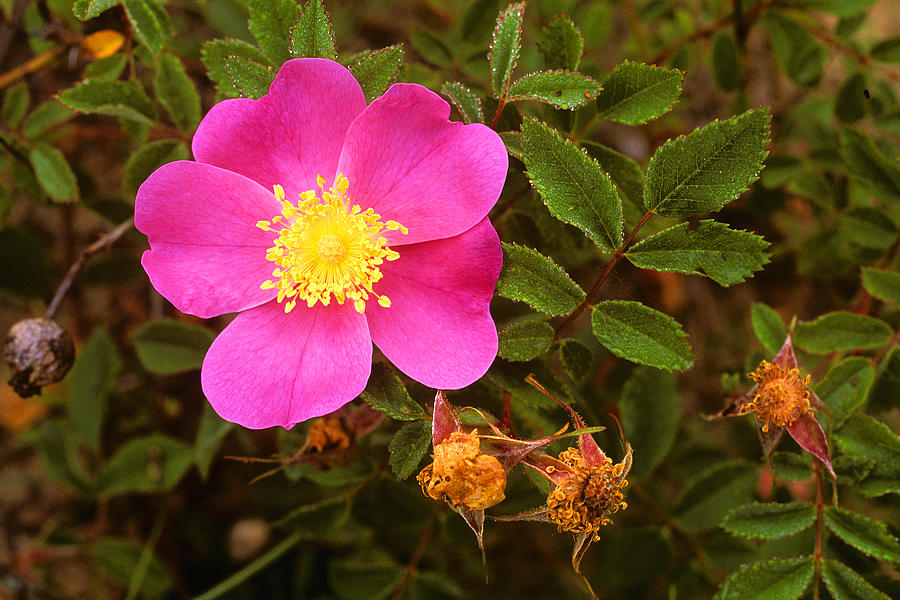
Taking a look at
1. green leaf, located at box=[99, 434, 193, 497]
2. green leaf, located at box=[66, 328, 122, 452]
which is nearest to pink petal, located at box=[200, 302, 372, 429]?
green leaf, located at box=[99, 434, 193, 497]

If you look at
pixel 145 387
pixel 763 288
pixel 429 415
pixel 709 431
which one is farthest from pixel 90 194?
pixel 763 288

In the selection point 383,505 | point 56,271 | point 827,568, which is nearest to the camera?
point 827,568

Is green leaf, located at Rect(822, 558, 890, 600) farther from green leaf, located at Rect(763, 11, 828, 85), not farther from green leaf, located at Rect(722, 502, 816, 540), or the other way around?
green leaf, located at Rect(763, 11, 828, 85)

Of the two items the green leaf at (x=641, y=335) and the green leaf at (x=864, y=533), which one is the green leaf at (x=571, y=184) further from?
the green leaf at (x=864, y=533)

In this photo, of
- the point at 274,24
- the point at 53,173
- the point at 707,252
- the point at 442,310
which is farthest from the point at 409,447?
the point at 53,173

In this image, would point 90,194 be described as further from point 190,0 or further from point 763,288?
point 763,288

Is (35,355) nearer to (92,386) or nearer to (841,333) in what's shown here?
(92,386)
